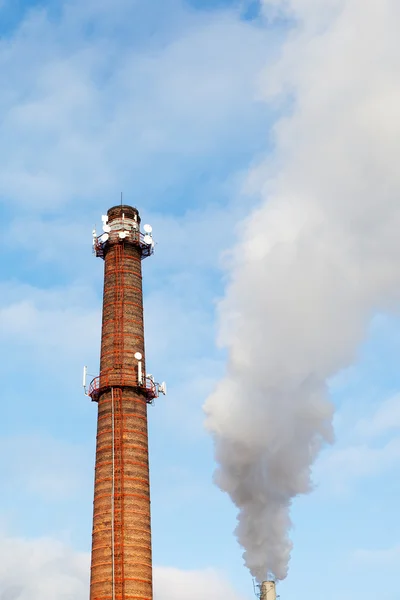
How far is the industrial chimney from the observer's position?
43156 millimetres

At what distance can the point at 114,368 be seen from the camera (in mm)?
47438

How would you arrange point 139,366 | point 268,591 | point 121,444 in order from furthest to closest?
1. point 139,366
2. point 268,591
3. point 121,444

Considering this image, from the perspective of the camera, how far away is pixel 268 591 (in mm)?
47188

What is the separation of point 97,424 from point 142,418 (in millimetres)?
2724

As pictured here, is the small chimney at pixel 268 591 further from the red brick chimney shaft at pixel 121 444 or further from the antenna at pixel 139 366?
the antenna at pixel 139 366

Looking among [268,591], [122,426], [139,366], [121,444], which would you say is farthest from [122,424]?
[268,591]

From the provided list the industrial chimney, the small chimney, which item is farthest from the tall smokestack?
the small chimney

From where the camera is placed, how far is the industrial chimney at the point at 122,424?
4316 cm

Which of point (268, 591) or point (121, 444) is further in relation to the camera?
point (268, 591)

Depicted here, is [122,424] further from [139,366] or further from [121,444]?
[139,366]

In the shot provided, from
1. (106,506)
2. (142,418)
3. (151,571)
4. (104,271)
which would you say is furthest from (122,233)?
(151,571)

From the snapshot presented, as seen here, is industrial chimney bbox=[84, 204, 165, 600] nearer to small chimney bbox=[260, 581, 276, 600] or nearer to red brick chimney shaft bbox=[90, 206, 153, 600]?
red brick chimney shaft bbox=[90, 206, 153, 600]

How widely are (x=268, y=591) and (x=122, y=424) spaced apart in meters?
13.5

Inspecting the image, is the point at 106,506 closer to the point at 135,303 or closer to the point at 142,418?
the point at 142,418
